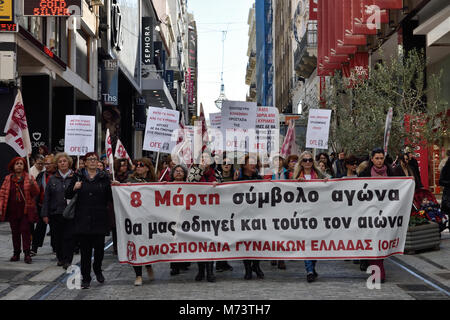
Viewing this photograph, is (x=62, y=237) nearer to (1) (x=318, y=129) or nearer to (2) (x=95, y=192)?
(2) (x=95, y=192)

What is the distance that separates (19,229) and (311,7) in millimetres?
35109

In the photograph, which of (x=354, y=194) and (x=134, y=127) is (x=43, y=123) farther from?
(x=134, y=127)

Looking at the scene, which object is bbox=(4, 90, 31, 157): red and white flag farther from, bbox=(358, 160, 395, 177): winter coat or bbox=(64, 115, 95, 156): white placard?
bbox=(358, 160, 395, 177): winter coat

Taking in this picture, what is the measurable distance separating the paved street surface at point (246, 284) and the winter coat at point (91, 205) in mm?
750

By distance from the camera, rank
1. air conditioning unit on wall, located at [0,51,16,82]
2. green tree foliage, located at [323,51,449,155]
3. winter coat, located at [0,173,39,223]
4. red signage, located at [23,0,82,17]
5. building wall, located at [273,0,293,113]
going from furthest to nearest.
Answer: building wall, located at [273,0,293,113] → red signage, located at [23,0,82,17] → air conditioning unit on wall, located at [0,51,16,82] → green tree foliage, located at [323,51,449,155] → winter coat, located at [0,173,39,223]

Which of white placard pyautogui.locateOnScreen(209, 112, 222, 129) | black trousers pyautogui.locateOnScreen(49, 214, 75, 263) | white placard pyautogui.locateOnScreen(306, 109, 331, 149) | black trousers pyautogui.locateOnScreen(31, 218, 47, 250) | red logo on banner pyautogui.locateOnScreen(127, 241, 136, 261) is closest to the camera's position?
red logo on banner pyautogui.locateOnScreen(127, 241, 136, 261)

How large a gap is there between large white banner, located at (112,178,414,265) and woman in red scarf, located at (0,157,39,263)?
277cm

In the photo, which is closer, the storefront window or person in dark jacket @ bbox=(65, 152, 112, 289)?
person in dark jacket @ bbox=(65, 152, 112, 289)

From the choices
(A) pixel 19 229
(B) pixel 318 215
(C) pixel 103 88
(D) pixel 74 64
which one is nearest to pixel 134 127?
(C) pixel 103 88

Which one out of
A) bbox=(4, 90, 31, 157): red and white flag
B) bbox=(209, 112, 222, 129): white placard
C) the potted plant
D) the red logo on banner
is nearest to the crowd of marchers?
the red logo on banner

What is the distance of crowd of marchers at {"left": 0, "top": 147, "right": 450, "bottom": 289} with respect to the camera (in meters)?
9.21

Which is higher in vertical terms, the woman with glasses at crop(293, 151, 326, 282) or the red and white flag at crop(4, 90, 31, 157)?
the red and white flag at crop(4, 90, 31, 157)

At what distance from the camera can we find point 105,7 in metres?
31.8

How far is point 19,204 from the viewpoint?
460 inches
